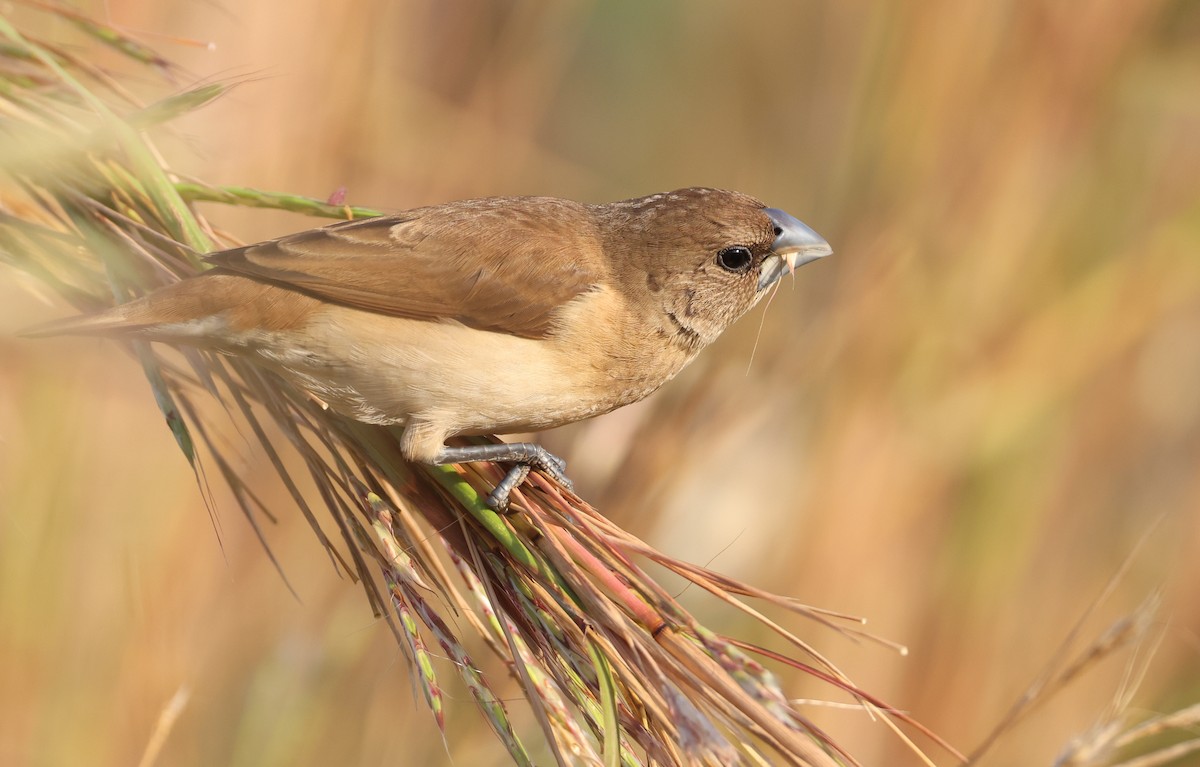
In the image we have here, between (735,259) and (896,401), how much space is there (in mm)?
865

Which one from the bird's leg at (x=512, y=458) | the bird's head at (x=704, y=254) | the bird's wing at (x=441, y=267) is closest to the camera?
the bird's leg at (x=512, y=458)

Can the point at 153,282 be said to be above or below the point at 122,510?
above

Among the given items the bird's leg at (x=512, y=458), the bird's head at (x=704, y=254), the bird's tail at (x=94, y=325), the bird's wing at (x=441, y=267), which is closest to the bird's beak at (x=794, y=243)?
the bird's head at (x=704, y=254)

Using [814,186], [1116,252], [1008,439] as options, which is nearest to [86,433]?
[814,186]

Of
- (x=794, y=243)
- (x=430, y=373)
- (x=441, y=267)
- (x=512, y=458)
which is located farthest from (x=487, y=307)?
(x=794, y=243)

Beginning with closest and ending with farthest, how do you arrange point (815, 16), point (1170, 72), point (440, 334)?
point (440, 334) < point (1170, 72) < point (815, 16)

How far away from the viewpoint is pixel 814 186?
3.84m

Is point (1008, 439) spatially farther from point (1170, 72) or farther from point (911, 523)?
point (1170, 72)

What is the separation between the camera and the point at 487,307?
2.73 metres

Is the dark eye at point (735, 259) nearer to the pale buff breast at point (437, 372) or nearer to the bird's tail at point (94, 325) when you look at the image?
the pale buff breast at point (437, 372)

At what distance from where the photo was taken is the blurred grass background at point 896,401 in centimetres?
309

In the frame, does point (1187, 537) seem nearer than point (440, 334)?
No

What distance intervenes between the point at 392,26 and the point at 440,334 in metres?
1.65

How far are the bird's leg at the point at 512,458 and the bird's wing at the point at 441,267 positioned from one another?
353mm
